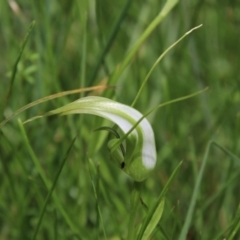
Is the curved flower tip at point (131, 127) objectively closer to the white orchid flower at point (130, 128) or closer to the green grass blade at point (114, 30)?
the white orchid flower at point (130, 128)

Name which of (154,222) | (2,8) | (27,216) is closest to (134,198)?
(154,222)

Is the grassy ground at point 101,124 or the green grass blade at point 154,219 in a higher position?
the grassy ground at point 101,124

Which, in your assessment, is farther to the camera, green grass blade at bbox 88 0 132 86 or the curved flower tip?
green grass blade at bbox 88 0 132 86

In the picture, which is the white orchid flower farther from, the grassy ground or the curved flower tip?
the grassy ground

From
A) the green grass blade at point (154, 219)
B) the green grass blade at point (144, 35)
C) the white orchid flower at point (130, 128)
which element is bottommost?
the green grass blade at point (154, 219)

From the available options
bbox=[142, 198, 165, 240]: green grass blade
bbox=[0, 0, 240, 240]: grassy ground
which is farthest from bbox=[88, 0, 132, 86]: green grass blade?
bbox=[142, 198, 165, 240]: green grass blade

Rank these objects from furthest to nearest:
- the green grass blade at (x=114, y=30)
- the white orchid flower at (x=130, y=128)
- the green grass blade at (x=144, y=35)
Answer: the green grass blade at (x=114, y=30)
the green grass blade at (x=144, y=35)
the white orchid flower at (x=130, y=128)

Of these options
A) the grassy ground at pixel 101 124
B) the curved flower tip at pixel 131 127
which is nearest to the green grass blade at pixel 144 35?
Answer: the grassy ground at pixel 101 124
